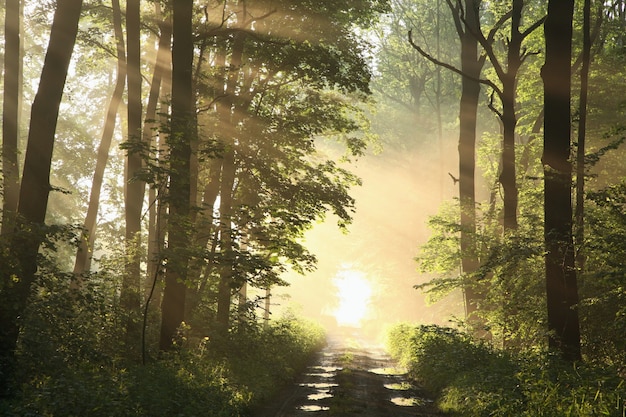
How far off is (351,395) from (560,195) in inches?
251

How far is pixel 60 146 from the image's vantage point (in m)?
40.1

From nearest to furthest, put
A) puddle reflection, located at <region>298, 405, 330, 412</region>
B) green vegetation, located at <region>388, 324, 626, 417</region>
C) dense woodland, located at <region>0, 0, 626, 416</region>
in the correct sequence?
green vegetation, located at <region>388, 324, 626, 417</region>
dense woodland, located at <region>0, 0, 626, 416</region>
puddle reflection, located at <region>298, 405, 330, 412</region>

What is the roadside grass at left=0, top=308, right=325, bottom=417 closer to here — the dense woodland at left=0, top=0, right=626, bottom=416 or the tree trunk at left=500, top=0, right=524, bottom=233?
the dense woodland at left=0, top=0, right=626, bottom=416

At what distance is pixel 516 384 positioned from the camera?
449 inches

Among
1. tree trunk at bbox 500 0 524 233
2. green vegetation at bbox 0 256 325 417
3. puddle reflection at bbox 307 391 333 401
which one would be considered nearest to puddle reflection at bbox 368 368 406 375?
green vegetation at bbox 0 256 325 417

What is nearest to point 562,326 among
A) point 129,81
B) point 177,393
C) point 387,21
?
point 177,393

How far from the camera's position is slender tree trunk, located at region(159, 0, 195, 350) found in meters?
12.8

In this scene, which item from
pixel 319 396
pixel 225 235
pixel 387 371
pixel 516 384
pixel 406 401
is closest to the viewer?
pixel 516 384

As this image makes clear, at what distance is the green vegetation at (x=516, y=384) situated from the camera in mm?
9047

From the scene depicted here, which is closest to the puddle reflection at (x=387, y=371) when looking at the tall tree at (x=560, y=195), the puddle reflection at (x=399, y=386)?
the puddle reflection at (x=399, y=386)

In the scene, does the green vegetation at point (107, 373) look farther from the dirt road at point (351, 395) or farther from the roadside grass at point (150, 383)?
the dirt road at point (351, 395)

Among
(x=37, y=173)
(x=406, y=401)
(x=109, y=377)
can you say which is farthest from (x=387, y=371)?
(x=37, y=173)

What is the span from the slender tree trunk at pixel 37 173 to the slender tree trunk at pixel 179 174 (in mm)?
2332

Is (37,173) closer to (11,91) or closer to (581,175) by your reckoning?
(11,91)
